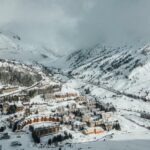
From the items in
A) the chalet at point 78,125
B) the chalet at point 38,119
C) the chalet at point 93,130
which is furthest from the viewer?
the chalet at point 38,119

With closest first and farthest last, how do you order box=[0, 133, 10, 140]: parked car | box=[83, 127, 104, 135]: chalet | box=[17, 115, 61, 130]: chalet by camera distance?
box=[0, 133, 10, 140]: parked car → box=[83, 127, 104, 135]: chalet → box=[17, 115, 61, 130]: chalet

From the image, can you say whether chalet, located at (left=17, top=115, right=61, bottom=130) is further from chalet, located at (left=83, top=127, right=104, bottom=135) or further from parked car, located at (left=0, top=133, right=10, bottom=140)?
chalet, located at (left=83, top=127, right=104, bottom=135)

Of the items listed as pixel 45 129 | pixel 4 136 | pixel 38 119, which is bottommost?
pixel 4 136

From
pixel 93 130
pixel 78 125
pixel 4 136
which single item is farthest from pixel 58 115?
pixel 4 136

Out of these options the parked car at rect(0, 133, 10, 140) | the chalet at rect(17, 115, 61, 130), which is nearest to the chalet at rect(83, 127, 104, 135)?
the chalet at rect(17, 115, 61, 130)

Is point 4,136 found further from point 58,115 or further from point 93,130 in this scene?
point 93,130

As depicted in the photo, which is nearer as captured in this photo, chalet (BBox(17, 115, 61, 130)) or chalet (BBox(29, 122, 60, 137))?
chalet (BBox(29, 122, 60, 137))

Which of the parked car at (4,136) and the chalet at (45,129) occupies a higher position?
the chalet at (45,129)

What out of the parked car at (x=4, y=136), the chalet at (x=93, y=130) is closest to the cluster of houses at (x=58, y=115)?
the chalet at (x=93, y=130)

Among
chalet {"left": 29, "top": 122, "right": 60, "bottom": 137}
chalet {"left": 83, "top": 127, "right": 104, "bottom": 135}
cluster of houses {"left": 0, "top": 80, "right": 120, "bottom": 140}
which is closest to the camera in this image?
chalet {"left": 29, "top": 122, "right": 60, "bottom": 137}

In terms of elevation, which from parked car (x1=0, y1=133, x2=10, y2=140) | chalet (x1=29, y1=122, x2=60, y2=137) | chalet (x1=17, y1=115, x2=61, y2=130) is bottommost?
parked car (x1=0, y1=133, x2=10, y2=140)

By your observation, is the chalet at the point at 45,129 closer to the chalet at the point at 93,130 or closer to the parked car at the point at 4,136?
the parked car at the point at 4,136

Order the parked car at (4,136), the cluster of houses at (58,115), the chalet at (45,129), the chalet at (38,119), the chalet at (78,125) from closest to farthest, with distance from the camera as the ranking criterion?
the parked car at (4,136)
the chalet at (45,129)
the cluster of houses at (58,115)
the chalet at (78,125)
the chalet at (38,119)
